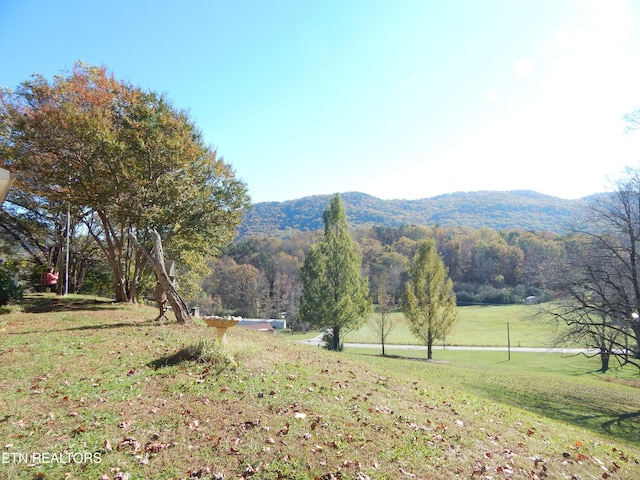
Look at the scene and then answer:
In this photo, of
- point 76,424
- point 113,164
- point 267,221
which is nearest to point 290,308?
point 113,164

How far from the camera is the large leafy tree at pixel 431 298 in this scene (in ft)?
87.1

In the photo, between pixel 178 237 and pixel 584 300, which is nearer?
pixel 584 300

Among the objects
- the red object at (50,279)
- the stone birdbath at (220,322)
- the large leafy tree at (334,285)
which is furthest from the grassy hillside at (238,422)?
the large leafy tree at (334,285)

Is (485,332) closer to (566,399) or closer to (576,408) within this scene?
(566,399)

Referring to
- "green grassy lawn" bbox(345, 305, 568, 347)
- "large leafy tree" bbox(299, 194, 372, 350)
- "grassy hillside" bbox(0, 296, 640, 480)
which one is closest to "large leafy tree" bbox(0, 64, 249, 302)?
"grassy hillside" bbox(0, 296, 640, 480)

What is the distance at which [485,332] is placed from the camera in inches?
1815

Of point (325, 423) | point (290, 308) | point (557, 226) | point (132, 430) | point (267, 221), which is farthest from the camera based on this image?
point (267, 221)

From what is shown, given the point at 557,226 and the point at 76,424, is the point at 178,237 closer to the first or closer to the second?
the point at 76,424

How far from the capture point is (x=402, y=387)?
27.4ft

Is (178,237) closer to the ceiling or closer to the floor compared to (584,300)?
closer to the ceiling

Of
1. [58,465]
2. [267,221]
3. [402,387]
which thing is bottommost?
[402,387]

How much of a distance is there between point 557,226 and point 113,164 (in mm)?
18064

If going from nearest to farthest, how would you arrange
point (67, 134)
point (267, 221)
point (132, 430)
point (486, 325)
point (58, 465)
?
1. point (58, 465)
2. point (132, 430)
3. point (67, 134)
4. point (486, 325)
5. point (267, 221)

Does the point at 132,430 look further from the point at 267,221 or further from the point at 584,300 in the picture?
the point at 267,221
